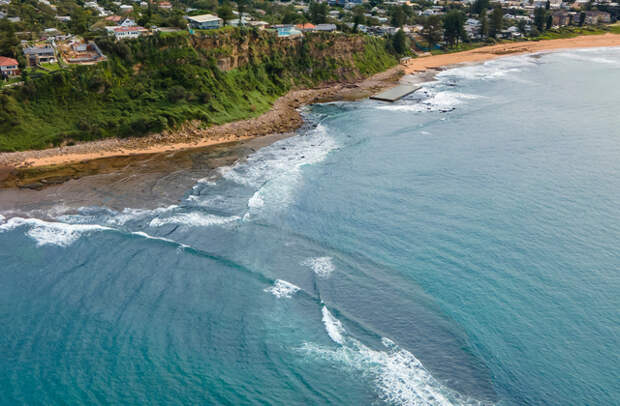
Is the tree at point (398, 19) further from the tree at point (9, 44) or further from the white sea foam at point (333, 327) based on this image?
the white sea foam at point (333, 327)

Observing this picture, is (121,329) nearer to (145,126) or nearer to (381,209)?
(381,209)

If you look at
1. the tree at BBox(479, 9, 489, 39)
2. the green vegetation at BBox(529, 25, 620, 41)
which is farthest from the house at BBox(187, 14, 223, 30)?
the green vegetation at BBox(529, 25, 620, 41)

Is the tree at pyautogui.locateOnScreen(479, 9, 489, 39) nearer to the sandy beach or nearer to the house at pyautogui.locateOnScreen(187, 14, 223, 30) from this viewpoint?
the sandy beach

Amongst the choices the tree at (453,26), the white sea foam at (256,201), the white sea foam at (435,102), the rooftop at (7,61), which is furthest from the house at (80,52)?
the tree at (453,26)

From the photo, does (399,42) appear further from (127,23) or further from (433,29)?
(127,23)

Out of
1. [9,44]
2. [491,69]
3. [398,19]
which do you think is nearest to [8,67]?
[9,44]

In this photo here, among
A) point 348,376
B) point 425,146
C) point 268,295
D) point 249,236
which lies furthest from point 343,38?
point 348,376
